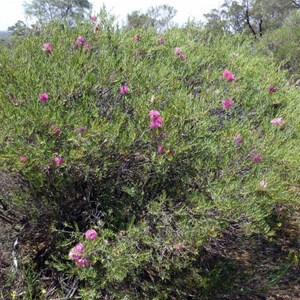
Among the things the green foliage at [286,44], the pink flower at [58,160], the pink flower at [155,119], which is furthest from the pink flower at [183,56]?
the green foliage at [286,44]

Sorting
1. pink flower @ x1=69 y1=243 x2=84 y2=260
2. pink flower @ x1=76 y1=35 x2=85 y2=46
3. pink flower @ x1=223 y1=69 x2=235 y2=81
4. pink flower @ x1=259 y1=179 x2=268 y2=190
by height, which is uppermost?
pink flower @ x1=76 y1=35 x2=85 y2=46

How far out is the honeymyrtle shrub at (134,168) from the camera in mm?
2332

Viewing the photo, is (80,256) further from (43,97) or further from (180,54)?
(180,54)

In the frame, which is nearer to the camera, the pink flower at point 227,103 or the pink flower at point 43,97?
the pink flower at point 43,97

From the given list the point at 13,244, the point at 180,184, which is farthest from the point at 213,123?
the point at 13,244

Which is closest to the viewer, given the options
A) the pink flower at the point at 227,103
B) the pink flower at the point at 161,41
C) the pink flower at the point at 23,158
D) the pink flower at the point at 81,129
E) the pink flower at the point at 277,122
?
the pink flower at the point at 23,158

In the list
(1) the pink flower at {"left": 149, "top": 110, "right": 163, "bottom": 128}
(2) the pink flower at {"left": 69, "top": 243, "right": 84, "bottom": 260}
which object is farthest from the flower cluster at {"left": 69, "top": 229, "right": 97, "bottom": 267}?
(1) the pink flower at {"left": 149, "top": 110, "right": 163, "bottom": 128}

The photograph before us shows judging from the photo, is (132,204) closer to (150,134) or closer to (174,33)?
(150,134)

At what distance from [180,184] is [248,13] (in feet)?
64.9

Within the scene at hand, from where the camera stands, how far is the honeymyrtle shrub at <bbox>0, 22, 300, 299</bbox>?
233 cm

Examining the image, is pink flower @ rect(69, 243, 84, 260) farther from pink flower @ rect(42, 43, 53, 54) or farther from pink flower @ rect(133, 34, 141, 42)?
pink flower @ rect(133, 34, 141, 42)

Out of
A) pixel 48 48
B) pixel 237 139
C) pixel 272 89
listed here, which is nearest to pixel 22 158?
pixel 48 48

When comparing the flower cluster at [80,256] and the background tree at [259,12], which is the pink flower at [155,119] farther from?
the background tree at [259,12]

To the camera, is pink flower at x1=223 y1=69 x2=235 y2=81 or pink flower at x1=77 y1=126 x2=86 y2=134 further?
pink flower at x1=223 y1=69 x2=235 y2=81
